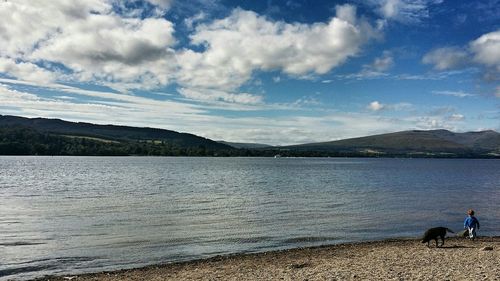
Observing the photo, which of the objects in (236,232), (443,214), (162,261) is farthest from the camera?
(443,214)

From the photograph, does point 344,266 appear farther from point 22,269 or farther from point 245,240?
point 22,269

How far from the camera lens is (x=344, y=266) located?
20.9 m

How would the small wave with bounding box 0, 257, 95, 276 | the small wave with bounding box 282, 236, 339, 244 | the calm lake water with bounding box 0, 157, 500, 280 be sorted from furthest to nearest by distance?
the small wave with bounding box 282, 236, 339, 244 < the calm lake water with bounding box 0, 157, 500, 280 < the small wave with bounding box 0, 257, 95, 276

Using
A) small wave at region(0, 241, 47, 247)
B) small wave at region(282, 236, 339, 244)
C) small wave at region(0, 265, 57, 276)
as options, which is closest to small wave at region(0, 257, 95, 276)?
small wave at region(0, 265, 57, 276)

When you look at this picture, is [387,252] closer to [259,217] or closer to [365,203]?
[259,217]

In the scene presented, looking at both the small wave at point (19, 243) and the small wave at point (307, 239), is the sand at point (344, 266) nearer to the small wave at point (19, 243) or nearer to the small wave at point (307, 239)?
Answer: the small wave at point (307, 239)

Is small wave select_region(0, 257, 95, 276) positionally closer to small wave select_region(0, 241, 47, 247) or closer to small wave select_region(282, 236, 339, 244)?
small wave select_region(0, 241, 47, 247)

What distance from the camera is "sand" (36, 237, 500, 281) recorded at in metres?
18.5

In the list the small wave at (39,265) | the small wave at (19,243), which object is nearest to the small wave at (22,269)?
the small wave at (39,265)

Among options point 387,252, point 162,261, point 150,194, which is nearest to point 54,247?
point 162,261

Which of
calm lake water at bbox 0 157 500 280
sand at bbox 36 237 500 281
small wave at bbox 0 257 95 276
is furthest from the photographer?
calm lake water at bbox 0 157 500 280

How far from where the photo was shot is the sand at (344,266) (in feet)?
60.8

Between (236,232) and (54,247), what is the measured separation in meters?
13.1

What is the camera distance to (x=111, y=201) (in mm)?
55875
